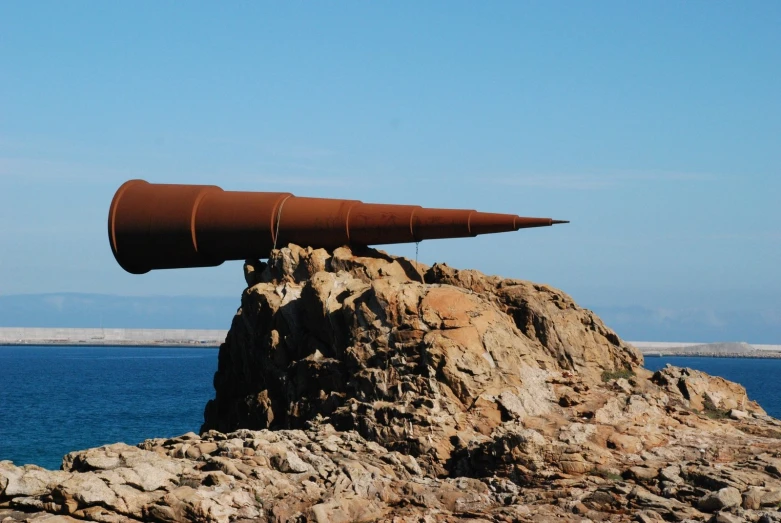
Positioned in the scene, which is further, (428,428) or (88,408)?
(88,408)

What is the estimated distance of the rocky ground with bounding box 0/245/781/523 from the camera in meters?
17.4

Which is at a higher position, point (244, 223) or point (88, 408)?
point (244, 223)

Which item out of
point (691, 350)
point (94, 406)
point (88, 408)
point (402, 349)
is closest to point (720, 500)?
point (402, 349)

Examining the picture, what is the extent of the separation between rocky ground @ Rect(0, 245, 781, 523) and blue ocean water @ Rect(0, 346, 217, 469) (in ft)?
70.4

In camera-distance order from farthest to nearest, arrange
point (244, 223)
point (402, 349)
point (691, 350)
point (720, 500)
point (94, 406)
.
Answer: point (691, 350) → point (94, 406) → point (244, 223) → point (402, 349) → point (720, 500)

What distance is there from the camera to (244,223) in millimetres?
25344

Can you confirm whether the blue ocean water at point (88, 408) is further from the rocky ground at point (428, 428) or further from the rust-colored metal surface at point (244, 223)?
the rocky ground at point (428, 428)

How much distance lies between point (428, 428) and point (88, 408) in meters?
48.1

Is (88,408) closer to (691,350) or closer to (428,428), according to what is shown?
(428,428)

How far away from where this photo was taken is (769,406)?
69.9 meters

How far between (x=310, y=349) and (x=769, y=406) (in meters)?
54.6

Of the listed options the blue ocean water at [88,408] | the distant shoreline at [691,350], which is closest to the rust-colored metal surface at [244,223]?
the blue ocean water at [88,408]

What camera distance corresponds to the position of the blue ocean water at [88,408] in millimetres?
47312

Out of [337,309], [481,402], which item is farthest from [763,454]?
[337,309]
